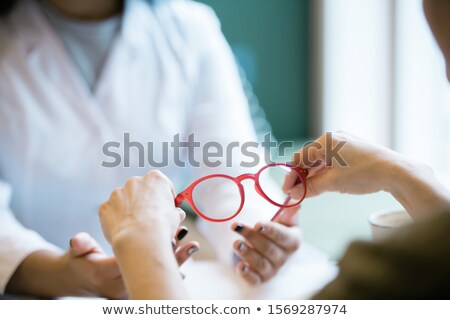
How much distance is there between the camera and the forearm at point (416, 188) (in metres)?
0.56

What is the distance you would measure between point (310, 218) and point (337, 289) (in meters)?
1.10

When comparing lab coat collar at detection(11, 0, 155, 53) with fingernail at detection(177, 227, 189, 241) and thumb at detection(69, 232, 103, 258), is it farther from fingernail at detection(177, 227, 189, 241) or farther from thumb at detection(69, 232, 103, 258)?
fingernail at detection(177, 227, 189, 241)

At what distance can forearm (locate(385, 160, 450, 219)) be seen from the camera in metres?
0.56

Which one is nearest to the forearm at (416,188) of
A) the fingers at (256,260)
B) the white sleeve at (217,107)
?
the fingers at (256,260)

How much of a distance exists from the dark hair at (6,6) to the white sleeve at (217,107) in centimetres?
33

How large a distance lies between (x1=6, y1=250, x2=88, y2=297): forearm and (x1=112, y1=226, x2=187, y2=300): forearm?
10.2 inches

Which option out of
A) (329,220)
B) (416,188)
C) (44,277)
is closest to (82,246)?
(44,277)

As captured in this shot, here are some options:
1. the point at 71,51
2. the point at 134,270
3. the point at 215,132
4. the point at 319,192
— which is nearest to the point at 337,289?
the point at 134,270

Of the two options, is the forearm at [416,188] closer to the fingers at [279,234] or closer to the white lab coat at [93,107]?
the fingers at [279,234]

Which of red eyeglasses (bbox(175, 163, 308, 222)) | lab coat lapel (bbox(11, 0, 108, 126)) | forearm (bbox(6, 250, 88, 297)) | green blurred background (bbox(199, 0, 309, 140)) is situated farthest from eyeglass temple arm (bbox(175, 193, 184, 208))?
green blurred background (bbox(199, 0, 309, 140))

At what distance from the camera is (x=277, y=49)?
2.55m

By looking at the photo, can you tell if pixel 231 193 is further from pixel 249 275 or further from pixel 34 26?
pixel 34 26

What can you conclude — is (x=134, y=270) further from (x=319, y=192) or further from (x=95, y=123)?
(x=95, y=123)

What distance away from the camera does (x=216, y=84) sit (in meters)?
1.02
